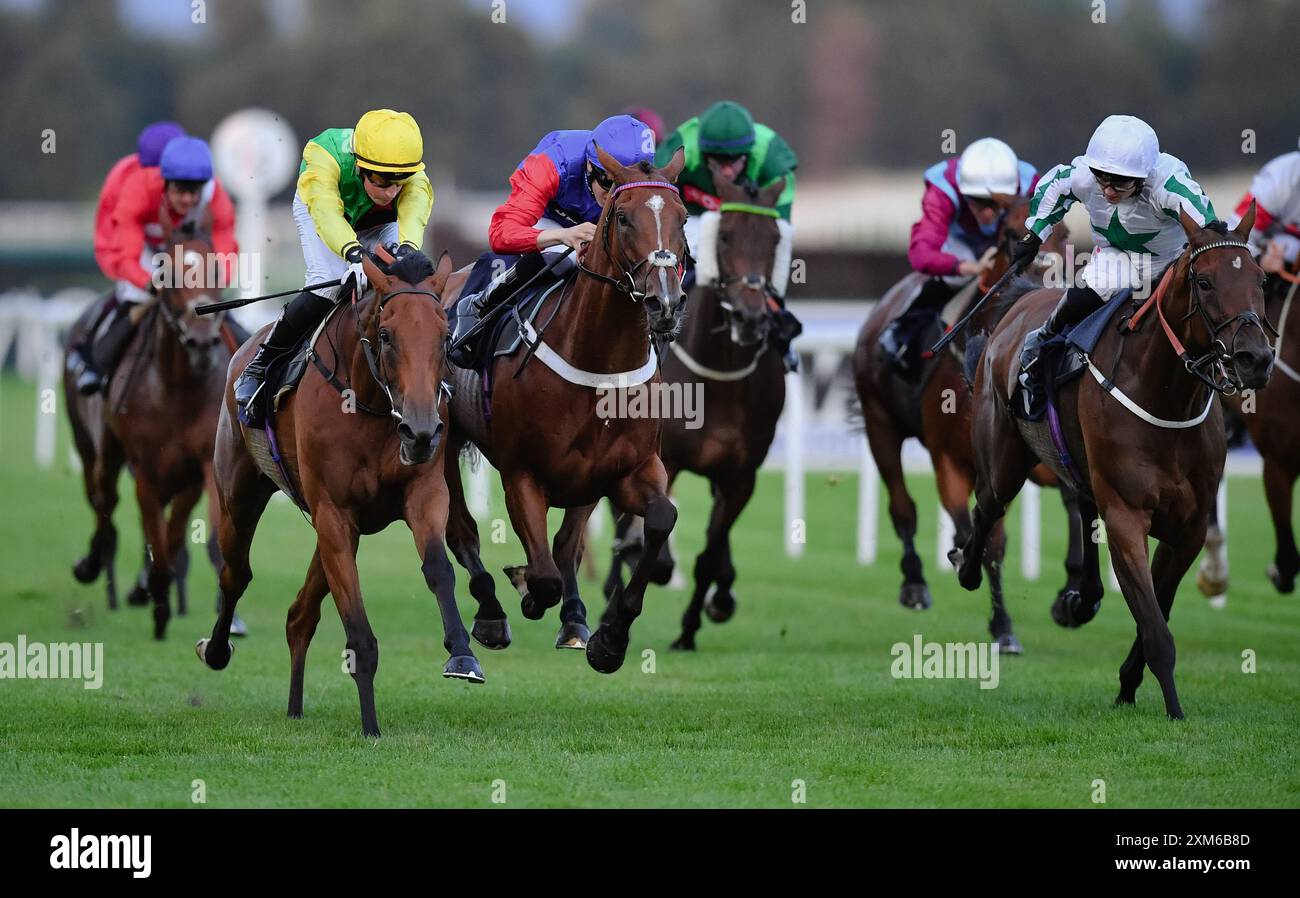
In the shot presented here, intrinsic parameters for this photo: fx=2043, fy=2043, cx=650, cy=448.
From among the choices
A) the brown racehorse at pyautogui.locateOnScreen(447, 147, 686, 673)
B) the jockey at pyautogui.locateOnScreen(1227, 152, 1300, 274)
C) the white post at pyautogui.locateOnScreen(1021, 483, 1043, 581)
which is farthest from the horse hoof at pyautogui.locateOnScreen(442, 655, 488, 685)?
the white post at pyautogui.locateOnScreen(1021, 483, 1043, 581)

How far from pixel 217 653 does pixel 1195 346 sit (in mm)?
3932

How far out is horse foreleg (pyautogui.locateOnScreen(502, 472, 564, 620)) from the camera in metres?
7.46

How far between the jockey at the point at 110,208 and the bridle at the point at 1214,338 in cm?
582

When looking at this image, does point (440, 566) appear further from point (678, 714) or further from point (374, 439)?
point (678, 714)

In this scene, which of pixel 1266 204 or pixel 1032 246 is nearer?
pixel 1032 246

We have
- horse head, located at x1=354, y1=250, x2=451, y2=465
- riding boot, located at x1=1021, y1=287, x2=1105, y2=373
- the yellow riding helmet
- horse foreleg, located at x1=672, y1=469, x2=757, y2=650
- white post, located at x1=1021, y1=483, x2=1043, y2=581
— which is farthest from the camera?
white post, located at x1=1021, y1=483, x2=1043, y2=581

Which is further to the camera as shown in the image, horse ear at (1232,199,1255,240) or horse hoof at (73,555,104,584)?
horse hoof at (73,555,104,584)

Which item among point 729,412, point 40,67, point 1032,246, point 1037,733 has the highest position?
point 40,67

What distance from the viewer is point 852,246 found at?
928 inches

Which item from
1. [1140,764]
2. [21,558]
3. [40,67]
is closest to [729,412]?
[1140,764]

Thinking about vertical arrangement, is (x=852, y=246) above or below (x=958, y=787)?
above

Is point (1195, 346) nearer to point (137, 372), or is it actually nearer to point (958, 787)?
point (958, 787)

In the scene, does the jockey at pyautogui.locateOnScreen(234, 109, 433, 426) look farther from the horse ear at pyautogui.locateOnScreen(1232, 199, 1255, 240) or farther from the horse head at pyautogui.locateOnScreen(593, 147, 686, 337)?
the horse ear at pyautogui.locateOnScreen(1232, 199, 1255, 240)

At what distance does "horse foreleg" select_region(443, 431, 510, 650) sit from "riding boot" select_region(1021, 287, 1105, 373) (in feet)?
7.42
